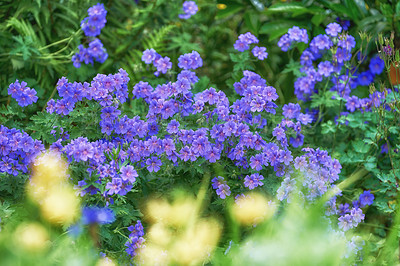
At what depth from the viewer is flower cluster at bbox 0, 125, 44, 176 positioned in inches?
113

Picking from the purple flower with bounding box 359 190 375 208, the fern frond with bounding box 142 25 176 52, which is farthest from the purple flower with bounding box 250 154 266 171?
the fern frond with bounding box 142 25 176 52

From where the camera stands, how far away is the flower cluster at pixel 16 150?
9.41 feet

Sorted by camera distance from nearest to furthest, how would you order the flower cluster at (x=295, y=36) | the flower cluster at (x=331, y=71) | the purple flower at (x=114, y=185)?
the purple flower at (x=114, y=185) < the flower cluster at (x=331, y=71) < the flower cluster at (x=295, y=36)

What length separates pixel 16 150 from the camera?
2.94 metres

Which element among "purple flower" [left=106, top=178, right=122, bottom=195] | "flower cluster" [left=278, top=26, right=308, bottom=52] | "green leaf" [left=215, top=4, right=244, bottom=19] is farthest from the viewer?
"green leaf" [left=215, top=4, right=244, bottom=19]

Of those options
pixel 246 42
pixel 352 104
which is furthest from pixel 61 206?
pixel 352 104

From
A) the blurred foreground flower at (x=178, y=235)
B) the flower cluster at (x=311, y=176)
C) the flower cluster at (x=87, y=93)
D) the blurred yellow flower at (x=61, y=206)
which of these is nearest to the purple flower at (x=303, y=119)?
the flower cluster at (x=311, y=176)

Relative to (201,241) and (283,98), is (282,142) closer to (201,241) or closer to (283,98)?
(201,241)

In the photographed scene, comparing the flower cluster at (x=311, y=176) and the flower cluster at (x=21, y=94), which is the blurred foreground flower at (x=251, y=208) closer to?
the flower cluster at (x=311, y=176)

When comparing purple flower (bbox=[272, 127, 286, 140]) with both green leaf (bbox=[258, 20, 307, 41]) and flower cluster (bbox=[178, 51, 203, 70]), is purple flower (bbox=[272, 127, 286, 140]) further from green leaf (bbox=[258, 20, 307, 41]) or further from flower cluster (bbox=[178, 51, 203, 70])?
green leaf (bbox=[258, 20, 307, 41])

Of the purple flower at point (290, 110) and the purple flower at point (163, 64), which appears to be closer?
the purple flower at point (290, 110)

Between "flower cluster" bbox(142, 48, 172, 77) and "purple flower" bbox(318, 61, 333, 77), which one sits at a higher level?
"flower cluster" bbox(142, 48, 172, 77)

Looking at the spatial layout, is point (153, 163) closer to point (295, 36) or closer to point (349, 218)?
point (349, 218)

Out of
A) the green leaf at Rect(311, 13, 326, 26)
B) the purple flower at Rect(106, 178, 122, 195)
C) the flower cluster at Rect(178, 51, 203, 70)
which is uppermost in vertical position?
the purple flower at Rect(106, 178, 122, 195)
